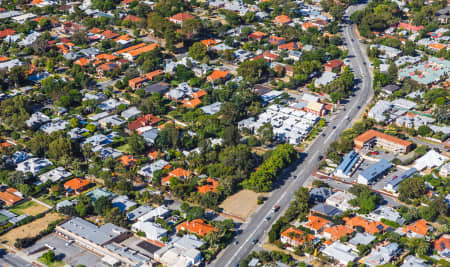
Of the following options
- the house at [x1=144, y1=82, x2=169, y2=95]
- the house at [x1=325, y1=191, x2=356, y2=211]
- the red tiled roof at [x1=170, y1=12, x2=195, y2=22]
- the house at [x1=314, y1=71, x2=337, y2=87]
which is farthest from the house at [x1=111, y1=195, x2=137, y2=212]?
the red tiled roof at [x1=170, y1=12, x2=195, y2=22]

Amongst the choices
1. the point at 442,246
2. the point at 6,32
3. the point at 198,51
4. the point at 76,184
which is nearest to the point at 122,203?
the point at 76,184

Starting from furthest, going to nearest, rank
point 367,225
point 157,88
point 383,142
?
point 157,88
point 383,142
point 367,225

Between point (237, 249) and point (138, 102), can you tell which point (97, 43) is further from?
point (237, 249)

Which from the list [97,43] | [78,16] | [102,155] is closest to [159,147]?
[102,155]

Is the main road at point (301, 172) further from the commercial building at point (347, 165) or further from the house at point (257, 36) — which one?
the house at point (257, 36)

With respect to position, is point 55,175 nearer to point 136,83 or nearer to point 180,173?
point 180,173
